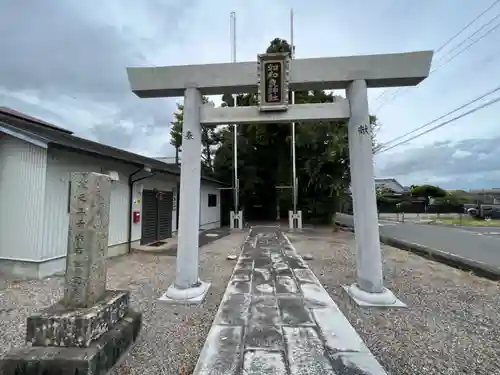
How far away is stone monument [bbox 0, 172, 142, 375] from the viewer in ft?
7.06

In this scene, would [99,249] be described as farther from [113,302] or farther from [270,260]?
[270,260]

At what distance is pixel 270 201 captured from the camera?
70.7 feet

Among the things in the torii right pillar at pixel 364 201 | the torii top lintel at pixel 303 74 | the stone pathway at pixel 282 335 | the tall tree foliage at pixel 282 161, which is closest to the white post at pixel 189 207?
the torii top lintel at pixel 303 74

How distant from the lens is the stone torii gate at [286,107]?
4242 mm

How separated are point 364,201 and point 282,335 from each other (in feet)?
7.78

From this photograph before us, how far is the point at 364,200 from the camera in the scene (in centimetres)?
425

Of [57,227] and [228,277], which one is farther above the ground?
[57,227]

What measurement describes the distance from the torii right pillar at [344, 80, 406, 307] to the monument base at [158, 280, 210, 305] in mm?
2384

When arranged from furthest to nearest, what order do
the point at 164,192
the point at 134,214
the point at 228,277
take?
the point at 164,192 < the point at 134,214 < the point at 228,277

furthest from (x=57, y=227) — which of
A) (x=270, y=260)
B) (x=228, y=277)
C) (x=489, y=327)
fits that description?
(x=489, y=327)

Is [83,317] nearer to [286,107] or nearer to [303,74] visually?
[286,107]

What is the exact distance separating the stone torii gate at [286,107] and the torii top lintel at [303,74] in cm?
1

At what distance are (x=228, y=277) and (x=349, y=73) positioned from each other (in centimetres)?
429

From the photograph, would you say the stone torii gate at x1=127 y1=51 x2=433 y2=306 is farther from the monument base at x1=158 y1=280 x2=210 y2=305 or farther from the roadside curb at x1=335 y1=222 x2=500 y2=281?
the roadside curb at x1=335 y1=222 x2=500 y2=281
